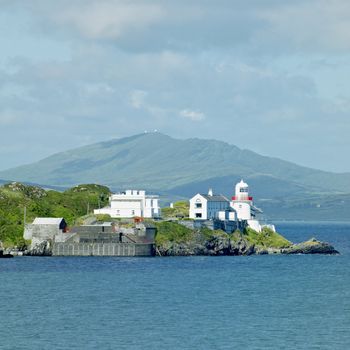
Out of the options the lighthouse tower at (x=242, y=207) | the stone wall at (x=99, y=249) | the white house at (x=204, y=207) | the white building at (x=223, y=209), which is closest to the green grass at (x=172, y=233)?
the stone wall at (x=99, y=249)

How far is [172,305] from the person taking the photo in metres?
93.7

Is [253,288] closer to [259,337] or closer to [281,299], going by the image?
[281,299]

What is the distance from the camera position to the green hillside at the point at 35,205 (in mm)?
164750

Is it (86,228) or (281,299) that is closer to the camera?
(281,299)

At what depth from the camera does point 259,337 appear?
75.9 meters

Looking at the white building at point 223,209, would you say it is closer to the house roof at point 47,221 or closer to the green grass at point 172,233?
the green grass at point 172,233

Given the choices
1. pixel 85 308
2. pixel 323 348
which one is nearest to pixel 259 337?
pixel 323 348

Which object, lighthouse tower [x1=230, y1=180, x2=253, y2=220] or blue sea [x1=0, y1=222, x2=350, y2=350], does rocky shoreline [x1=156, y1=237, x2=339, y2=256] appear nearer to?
lighthouse tower [x1=230, y1=180, x2=253, y2=220]

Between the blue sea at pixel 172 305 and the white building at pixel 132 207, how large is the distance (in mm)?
24324

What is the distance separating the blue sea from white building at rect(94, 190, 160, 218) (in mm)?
24324

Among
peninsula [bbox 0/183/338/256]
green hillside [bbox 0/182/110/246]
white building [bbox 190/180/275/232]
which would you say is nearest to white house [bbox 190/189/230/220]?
white building [bbox 190/180/275/232]

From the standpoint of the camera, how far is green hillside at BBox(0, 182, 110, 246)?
165m

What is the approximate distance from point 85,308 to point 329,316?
18.6m

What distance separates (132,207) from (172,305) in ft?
253
